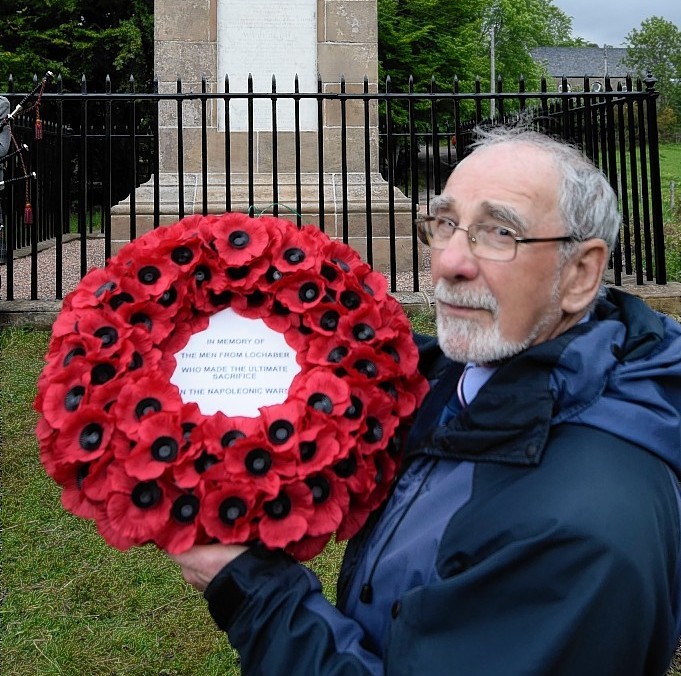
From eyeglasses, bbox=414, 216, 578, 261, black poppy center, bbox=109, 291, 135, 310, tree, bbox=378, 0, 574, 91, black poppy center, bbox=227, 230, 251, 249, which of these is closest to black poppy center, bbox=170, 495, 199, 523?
black poppy center, bbox=109, 291, 135, 310

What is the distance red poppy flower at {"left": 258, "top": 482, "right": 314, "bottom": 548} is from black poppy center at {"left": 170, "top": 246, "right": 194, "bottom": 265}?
0.50 metres

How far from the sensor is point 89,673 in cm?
252

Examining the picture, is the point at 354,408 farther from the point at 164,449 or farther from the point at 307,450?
the point at 164,449

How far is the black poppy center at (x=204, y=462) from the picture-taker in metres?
1.30

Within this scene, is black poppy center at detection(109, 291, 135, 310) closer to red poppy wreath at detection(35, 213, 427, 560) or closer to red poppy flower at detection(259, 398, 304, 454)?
red poppy wreath at detection(35, 213, 427, 560)

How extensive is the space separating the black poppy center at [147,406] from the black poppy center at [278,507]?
262 mm

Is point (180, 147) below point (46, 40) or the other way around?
below

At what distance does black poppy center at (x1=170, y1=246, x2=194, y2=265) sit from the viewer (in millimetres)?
1484

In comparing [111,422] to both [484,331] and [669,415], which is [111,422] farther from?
[669,415]

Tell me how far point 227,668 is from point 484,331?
1.77 m

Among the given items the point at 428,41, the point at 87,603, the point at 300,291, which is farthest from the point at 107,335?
the point at 428,41

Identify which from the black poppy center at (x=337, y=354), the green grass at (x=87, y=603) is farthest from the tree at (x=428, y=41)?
the black poppy center at (x=337, y=354)

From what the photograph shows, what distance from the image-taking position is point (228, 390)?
1.38m

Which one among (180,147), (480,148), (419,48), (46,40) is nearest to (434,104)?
(180,147)
